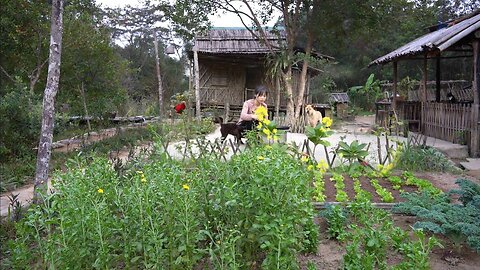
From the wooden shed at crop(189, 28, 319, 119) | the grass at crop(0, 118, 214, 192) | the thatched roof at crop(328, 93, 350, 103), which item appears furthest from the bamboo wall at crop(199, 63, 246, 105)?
the grass at crop(0, 118, 214, 192)

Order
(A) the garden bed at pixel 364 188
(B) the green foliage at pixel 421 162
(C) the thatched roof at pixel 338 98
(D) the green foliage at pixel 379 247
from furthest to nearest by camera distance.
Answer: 1. (C) the thatched roof at pixel 338 98
2. (B) the green foliage at pixel 421 162
3. (A) the garden bed at pixel 364 188
4. (D) the green foliage at pixel 379 247

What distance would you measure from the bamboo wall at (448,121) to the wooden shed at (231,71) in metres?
8.13

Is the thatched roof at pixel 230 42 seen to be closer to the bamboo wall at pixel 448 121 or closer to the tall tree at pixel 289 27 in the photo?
the tall tree at pixel 289 27

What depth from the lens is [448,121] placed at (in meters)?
10.8

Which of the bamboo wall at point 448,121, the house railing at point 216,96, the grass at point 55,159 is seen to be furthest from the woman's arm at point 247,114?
the house railing at point 216,96

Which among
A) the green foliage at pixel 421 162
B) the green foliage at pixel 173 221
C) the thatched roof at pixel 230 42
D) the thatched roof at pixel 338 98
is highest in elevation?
the thatched roof at pixel 230 42

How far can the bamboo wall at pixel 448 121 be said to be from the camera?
987cm

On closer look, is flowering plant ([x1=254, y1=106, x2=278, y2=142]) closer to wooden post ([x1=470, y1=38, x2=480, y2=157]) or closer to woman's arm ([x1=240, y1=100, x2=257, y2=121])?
woman's arm ([x1=240, y1=100, x2=257, y2=121])

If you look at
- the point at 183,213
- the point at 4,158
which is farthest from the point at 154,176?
the point at 4,158

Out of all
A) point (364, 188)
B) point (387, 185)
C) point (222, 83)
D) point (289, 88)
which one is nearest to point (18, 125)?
point (364, 188)

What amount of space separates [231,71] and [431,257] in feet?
59.0

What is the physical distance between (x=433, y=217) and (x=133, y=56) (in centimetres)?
3020

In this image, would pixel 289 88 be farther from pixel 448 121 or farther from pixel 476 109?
pixel 476 109

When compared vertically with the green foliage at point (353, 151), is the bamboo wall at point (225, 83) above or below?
above
